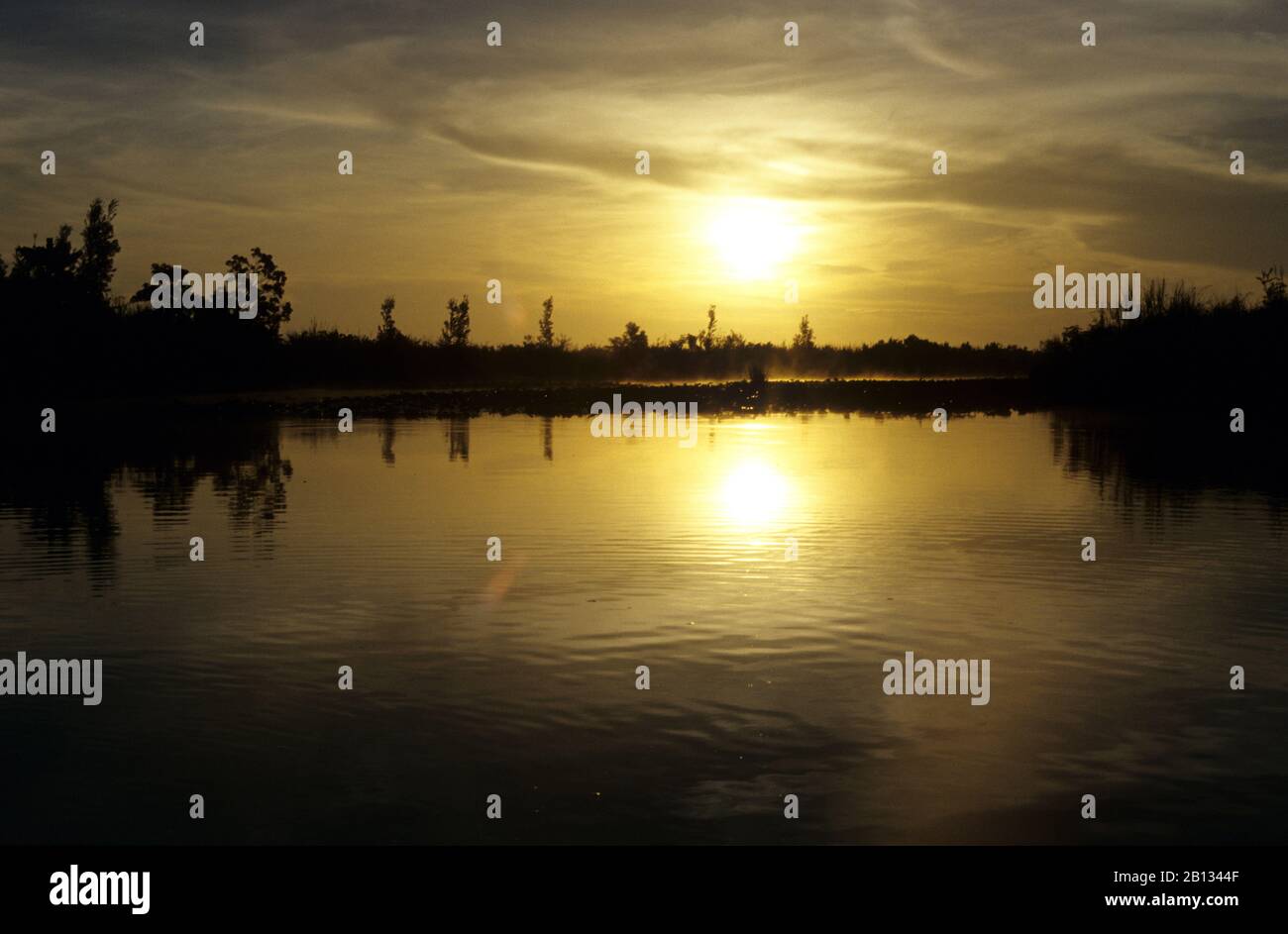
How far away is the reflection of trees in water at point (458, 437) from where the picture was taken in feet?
120

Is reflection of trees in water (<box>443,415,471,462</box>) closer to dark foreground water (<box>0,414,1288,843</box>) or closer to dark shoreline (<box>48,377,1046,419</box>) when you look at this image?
dark shoreline (<box>48,377,1046,419</box>)

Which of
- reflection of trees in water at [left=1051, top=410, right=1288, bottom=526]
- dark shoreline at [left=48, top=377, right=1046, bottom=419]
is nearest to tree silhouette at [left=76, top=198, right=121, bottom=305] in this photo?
dark shoreline at [left=48, top=377, right=1046, bottom=419]

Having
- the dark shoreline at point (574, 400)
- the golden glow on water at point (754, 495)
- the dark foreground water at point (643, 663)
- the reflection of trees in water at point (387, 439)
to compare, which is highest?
the dark shoreline at point (574, 400)

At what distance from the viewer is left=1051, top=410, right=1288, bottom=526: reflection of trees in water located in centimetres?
2544

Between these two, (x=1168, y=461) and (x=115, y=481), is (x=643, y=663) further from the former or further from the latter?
(x=1168, y=461)

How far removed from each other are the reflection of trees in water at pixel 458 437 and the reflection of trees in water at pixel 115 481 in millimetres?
4326

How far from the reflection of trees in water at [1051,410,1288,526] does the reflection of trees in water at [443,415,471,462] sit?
1425 cm

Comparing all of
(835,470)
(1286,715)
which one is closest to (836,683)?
(1286,715)

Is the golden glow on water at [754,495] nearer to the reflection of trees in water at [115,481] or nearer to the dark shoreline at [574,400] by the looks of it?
the reflection of trees in water at [115,481]

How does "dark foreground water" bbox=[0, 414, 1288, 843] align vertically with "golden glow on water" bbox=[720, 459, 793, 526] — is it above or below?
below

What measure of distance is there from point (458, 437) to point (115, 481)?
1701 cm

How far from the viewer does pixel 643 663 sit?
39.1ft

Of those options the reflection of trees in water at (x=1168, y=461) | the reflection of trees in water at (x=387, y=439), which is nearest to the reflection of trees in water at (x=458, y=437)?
the reflection of trees in water at (x=387, y=439)
